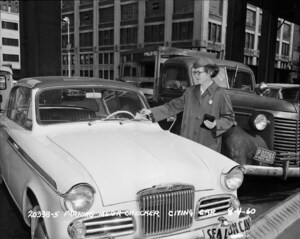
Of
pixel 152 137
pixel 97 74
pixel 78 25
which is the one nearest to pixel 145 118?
pixel 152 137

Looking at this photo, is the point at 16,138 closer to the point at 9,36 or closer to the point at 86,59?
the point at 86,59

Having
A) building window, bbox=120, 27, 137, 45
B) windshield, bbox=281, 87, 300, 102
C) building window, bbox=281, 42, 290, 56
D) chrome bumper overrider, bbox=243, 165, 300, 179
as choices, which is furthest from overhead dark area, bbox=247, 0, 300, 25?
building window, bbox=281, 42, 290, 56

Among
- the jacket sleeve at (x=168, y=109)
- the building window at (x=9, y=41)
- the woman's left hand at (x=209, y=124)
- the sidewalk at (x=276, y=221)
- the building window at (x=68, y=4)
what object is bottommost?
the sidewalk at (x=276, y=221)

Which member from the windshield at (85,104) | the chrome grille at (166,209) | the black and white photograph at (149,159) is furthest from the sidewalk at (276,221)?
the windshield at (85,104)

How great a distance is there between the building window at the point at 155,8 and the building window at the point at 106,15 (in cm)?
630

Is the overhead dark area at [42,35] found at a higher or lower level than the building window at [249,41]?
lower

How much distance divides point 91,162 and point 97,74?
4537 centimetres

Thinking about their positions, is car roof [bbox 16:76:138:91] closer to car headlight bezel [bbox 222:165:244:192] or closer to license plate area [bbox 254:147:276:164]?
car headlight bezel [bbox 222:165:244:192]

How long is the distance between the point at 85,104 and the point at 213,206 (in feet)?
6.49

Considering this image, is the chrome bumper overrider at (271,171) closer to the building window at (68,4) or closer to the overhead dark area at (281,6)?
the overhead dark area at (281,6)

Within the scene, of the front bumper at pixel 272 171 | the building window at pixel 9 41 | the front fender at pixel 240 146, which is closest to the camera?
the front bumper at pixel 272 171

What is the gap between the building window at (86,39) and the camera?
47969 mm

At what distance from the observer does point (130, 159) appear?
105 inches

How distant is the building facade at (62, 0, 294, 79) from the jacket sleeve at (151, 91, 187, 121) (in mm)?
29486
